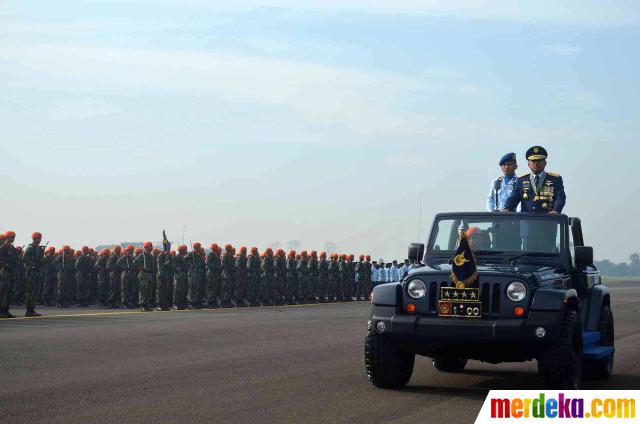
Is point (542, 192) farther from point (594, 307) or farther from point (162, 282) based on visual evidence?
point (162, 282)

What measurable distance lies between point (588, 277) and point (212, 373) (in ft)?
14.5

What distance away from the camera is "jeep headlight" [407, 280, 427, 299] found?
9922 mm

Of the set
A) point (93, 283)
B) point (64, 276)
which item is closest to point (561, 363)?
point (64, 276)

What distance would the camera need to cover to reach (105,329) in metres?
19.6

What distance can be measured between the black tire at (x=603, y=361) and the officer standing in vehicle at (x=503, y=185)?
195cm

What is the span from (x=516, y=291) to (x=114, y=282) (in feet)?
88.6

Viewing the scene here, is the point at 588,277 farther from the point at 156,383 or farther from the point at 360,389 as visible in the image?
the point at 156,383

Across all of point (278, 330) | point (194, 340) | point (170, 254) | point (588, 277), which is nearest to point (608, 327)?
point (588, 277)

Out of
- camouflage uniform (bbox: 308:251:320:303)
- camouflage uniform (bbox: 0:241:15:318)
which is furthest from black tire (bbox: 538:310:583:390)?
camouflage uniform (bbox: 308:251:320:303)

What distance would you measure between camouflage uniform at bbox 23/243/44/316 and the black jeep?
15.5 metres

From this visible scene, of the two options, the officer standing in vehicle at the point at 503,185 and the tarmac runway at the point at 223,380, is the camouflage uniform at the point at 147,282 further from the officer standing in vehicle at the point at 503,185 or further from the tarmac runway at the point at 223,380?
the officer standing in vehicle at the point at 503,185

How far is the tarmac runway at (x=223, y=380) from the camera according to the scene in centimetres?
880

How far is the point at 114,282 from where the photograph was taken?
35031 millimetres

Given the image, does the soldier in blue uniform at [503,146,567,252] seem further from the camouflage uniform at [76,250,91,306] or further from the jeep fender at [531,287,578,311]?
the camouflage uniform at [76,250,91,306]
